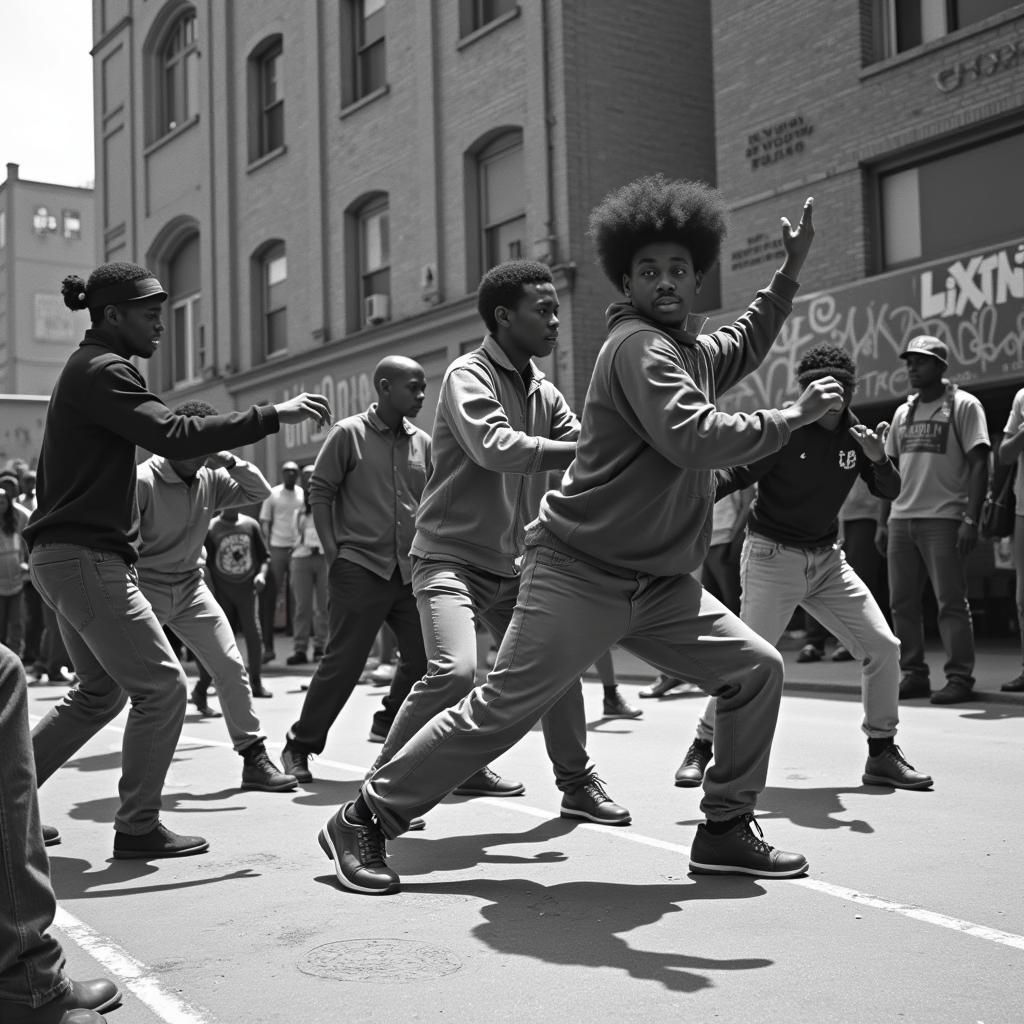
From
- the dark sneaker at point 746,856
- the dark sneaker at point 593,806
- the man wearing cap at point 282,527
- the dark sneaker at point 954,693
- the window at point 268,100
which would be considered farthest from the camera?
the window at point 268,100

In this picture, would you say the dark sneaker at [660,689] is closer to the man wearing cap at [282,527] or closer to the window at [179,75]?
the man wearing cap at [282,527]

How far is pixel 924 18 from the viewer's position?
47.2 feet

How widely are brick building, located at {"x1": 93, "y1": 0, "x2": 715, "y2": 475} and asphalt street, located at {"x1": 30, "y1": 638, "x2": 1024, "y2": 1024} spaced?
12.0 metres

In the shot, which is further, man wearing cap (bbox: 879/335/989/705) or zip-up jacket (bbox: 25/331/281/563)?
man wearing cap (bbox: 879/335/989/705)

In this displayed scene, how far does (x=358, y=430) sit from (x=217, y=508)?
0.90 metres

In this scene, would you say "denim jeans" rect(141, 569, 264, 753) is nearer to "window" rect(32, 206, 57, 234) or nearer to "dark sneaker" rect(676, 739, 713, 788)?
"dark sneaker" rect(676, 739, 713, 788)

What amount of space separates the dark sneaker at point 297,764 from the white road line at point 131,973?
2544mm

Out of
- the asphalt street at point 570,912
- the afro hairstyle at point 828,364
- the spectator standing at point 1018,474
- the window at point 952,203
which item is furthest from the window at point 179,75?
the afro hairstyle at point 828,364

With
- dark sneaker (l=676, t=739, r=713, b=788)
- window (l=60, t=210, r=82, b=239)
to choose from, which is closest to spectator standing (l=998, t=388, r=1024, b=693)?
dark sneaker (l=676, t=739, r=713, b=788)

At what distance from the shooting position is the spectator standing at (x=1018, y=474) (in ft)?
31.0

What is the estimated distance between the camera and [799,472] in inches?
258

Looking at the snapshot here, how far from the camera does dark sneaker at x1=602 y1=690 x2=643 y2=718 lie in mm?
9539

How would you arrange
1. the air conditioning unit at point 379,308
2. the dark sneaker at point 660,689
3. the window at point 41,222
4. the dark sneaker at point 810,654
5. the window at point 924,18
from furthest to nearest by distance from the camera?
the window at point 41,222
the air conditioning unit at point 379,308
the window at point 924,18
the dark sneaker at point 810,654
the dark sneaker at point 660,689

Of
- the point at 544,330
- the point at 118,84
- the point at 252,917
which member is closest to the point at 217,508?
the point at 544,330
